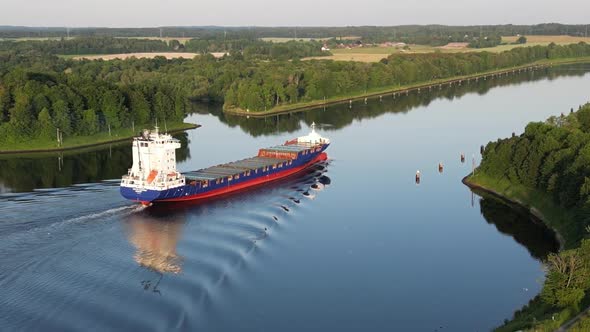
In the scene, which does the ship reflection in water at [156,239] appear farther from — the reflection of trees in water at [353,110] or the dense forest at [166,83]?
the reflection of trees in water at [353,110]

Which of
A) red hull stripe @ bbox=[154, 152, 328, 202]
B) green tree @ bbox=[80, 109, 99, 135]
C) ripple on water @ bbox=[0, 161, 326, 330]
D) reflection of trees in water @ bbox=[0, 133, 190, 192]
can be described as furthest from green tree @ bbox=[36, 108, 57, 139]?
red hull stripe @ bbox=[154, 152, 328, 202]

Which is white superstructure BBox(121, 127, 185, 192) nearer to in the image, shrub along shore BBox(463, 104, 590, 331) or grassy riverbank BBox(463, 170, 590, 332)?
grassy riverbank BBox(463, 170, 590, 332)

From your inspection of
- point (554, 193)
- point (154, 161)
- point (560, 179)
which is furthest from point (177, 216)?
point (560, 179)

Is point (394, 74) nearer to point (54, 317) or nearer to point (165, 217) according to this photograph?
point (165, 217)

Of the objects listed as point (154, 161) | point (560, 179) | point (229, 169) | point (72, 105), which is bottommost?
point (229, 169)

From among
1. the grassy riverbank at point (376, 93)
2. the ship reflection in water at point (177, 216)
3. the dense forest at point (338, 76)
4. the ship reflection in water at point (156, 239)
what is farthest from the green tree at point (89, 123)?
the ship reflection in water at point (156, 239)

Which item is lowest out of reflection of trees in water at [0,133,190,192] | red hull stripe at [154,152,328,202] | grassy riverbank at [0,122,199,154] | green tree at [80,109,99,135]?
red hull stripe at [154,152,328,202]

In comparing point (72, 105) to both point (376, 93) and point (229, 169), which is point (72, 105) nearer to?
point (229, 169)
